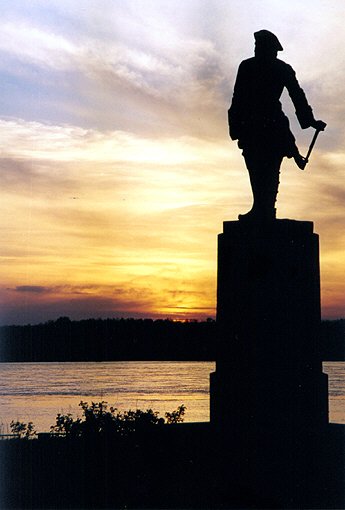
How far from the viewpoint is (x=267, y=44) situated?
10273 mm

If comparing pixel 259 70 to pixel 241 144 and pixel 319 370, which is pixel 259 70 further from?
pixel 319 370

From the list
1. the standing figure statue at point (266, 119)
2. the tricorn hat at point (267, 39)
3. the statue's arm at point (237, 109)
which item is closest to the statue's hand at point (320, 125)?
the standing figure statue at point (266, 119)

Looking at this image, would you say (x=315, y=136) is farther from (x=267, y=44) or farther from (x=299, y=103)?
(x=267, y=44)

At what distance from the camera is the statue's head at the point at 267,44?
33.7 feet

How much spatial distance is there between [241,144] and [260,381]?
112 inches

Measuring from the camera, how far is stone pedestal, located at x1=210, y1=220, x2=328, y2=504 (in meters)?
9.54

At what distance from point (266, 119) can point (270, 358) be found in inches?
110

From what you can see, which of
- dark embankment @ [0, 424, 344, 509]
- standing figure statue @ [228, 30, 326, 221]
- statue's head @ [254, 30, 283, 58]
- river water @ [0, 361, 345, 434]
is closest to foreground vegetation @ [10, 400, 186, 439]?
dark embankment @ [0, 424, 344, 509]

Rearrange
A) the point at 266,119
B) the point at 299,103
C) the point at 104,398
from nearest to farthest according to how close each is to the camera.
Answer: the point at 266,119 → the point at 299,103 → the point at 104,398

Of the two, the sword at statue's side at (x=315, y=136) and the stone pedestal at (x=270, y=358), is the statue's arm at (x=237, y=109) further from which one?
the stone pedestal at (x=270, y=358)

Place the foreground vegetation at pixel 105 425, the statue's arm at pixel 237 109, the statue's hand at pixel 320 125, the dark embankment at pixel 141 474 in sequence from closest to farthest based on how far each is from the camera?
the dark embankment at pixel 141 474 < the statue's hand at pixel 320 125 < the statue's arm at pixel 237 109 < the foreground vegetation at pixel 105 425

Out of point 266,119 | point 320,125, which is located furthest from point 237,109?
point 320,125

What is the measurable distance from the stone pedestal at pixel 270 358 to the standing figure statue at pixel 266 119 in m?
0.51

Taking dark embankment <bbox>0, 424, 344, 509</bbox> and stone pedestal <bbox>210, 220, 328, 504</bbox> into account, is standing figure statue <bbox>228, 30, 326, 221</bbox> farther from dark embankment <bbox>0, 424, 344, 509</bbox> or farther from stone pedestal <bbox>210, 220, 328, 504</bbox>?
dark embankment <bbox>0, 424, 344, 509</bbox>
